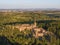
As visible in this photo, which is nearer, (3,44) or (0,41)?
(3,44)

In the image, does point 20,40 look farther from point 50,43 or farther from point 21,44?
point 50,43

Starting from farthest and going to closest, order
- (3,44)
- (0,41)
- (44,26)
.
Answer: (44,26), (0,41), (3,44)

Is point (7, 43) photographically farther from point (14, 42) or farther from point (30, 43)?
point (30, 43)

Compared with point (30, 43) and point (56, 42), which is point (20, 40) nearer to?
point (30, 43)

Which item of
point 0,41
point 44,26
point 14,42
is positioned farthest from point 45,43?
point 44,26

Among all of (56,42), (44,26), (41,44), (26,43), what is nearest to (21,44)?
(26,43)

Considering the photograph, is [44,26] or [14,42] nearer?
[14,42]

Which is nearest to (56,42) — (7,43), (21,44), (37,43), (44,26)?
(37,43)

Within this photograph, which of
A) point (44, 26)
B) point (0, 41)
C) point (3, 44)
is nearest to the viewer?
point (3, 44)
